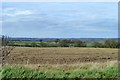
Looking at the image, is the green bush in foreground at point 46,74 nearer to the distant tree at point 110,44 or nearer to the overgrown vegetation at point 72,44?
the overgrown vegetation at point 72,44

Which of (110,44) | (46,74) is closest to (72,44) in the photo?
(110,44)

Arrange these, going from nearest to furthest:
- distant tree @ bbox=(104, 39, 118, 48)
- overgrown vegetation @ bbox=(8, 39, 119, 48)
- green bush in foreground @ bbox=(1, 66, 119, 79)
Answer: green bush in foreground @ bbox=(1, 66, 119, 79) < overgrown vegetation @ bbox=(8, 39, 119, 48) < distant tree @ bbox=(104, 39, 118, 48)

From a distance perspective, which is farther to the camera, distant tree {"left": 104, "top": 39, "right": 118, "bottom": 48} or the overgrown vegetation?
distant tree {"left": 104, "top": 39, "right": 118, "bottom": 48}

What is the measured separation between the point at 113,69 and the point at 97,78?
29.6 inches

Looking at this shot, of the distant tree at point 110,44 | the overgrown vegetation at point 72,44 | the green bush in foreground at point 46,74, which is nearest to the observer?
the green bush in foreground at point 46,74

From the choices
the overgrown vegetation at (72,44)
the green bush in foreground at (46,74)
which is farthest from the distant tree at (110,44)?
the green bush in foreground at (46,74)

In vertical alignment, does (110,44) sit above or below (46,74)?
above

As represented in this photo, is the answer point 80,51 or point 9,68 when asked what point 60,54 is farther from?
point 9,68

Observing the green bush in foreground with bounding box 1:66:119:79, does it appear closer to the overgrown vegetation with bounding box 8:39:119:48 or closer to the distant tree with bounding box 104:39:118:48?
the overgrown vegetation with bounding box 8:39:119:48

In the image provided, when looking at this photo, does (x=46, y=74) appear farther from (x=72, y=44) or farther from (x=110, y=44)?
(x=110, y=44)

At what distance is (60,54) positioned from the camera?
28.9 feet

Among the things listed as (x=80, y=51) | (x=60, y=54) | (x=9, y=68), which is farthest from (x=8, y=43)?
(x=80, y=51)

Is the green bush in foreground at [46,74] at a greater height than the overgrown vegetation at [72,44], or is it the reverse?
the overgrown vegetation at [72,44]

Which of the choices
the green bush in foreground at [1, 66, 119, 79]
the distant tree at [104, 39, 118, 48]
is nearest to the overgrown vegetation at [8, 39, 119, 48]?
the distant tree at [104, 39, 118, 48]
